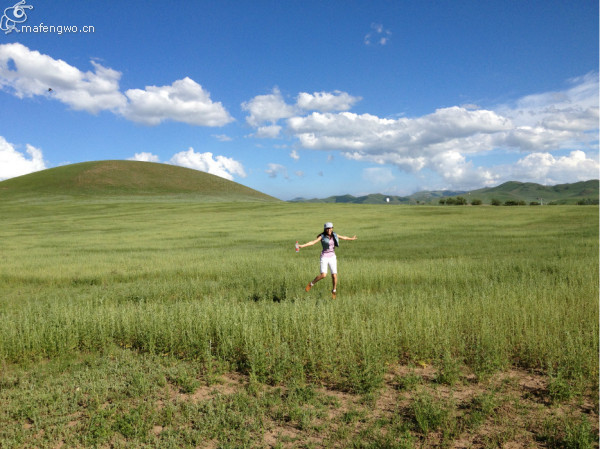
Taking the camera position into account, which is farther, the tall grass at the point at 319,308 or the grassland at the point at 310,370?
the tall grass at the point at 319,308

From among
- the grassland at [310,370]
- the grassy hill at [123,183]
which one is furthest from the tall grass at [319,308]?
the grassy hill at [123,183]

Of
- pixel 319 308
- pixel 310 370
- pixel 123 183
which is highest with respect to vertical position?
pixel 123 183

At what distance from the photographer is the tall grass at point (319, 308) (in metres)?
7.73

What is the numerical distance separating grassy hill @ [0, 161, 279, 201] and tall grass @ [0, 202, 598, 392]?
80.3 meters

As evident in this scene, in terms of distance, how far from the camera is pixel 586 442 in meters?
4.91

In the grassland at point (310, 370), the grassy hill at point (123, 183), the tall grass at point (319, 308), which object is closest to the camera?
the grassland at point (310, 370)

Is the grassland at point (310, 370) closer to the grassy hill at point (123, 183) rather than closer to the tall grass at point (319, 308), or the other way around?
the tall grass at point (319, 308)

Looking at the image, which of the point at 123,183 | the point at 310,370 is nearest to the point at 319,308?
the point at 310,370

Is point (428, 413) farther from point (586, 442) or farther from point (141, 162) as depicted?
point (141, 162)

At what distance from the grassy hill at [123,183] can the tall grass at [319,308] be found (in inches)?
3161

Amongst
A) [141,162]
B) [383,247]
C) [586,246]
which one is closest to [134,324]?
[383,247]

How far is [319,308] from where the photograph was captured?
33.5 ft

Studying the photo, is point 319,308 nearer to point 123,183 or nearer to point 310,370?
point 310,370

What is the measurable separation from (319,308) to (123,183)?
113941 millimetres
